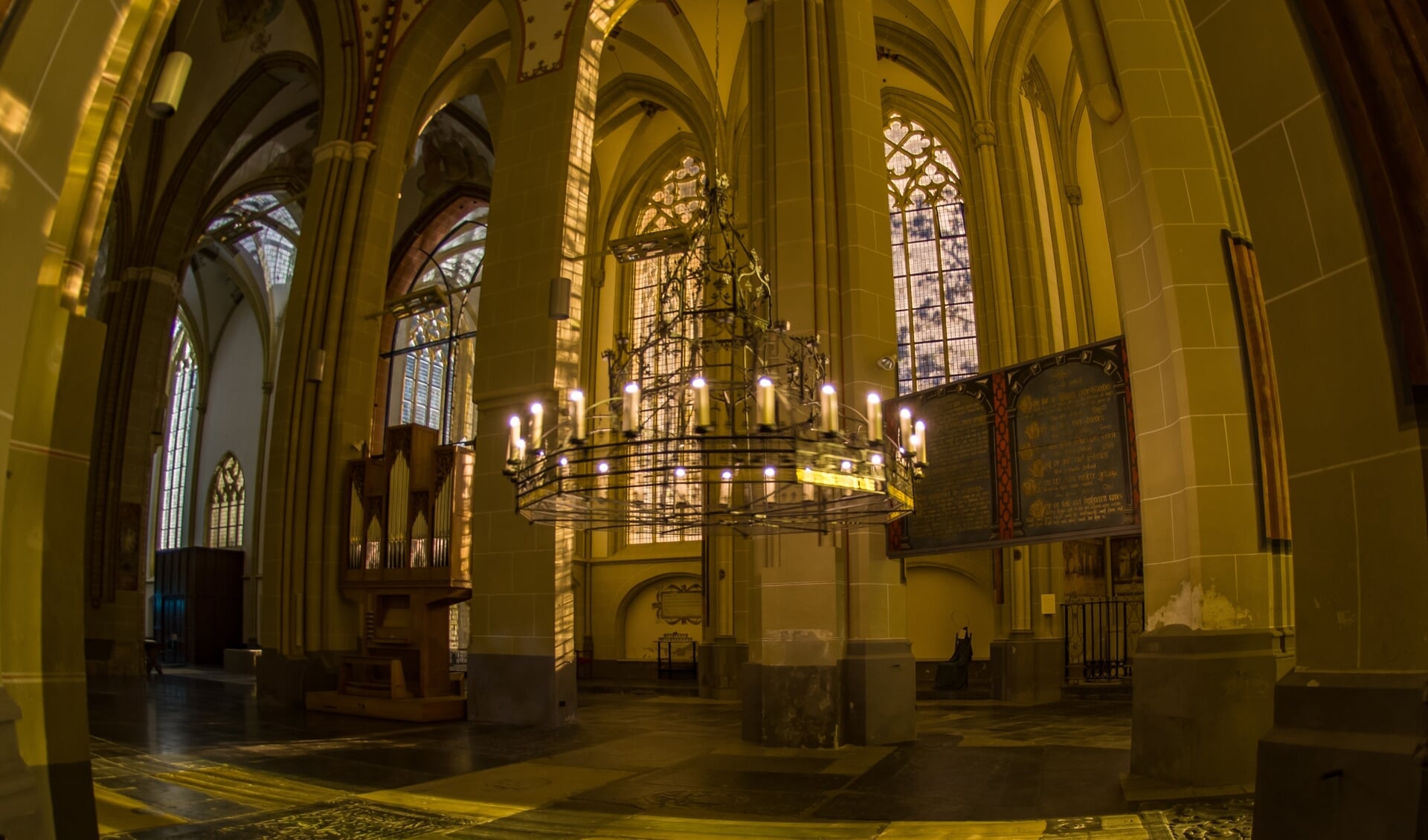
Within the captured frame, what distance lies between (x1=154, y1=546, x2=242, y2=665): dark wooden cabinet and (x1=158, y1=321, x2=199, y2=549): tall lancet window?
8.61 feet

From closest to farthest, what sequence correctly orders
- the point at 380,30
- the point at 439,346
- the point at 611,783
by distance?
the point at 611,783 < the point at 380,30 < the point at 439,346

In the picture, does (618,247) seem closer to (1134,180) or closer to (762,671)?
(762,671)

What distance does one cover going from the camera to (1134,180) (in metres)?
6.05

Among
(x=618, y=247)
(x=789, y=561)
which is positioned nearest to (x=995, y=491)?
(x=789, y=561)

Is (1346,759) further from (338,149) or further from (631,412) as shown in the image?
(338,149)

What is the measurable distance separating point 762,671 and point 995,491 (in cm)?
260

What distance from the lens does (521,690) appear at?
1029cm

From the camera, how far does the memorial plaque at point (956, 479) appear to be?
8555 mm

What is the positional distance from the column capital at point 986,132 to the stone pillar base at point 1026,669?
7765mm

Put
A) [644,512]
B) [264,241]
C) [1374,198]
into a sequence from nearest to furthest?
[1374,198] → [644,512] → [264,241]

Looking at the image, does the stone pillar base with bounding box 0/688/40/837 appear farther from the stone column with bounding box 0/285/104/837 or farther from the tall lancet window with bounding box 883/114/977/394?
the tall lancet window with bounding box 883/114/977/394

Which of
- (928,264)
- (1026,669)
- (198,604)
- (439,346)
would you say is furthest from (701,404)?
(198,604)

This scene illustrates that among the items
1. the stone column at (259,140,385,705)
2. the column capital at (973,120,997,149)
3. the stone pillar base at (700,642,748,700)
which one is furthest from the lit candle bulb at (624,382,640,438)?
the column capital at (973,120,997,149)

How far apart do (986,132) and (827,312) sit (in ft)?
26.5
